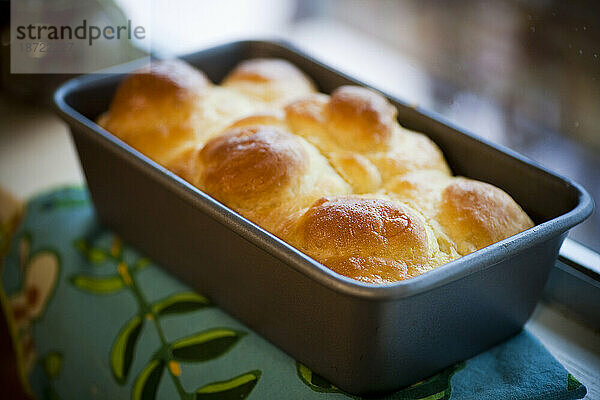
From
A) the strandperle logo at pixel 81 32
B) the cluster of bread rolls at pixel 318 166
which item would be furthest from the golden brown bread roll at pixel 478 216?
the strandperle logo at pixel 81 32

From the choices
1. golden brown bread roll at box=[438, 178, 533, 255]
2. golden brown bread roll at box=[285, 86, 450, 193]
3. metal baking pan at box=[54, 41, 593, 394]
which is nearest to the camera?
metal baking pan at box=[54, 41, 593, 394]

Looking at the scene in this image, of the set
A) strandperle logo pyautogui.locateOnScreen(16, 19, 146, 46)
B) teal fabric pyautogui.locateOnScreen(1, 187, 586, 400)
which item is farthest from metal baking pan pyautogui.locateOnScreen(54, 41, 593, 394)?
strandperle logo pyautogui.locateOnScreen(16, 19, 146, 46)

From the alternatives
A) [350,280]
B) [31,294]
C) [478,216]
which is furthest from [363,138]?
[31,294]

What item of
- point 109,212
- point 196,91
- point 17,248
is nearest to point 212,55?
point 196,91

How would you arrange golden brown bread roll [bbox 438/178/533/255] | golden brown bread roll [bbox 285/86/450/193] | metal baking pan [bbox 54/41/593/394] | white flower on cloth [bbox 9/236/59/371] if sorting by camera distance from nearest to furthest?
metal baking pan [bbox 54/41/593/394] < golden brown bread roll [bbox 438/178/533/255] < golden brown bread roll [bbox 285/86/450/193] < white flower on cloth [bbox 9/236/59/371]

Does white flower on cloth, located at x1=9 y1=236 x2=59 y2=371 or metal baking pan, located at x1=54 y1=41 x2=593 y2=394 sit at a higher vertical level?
metal baking pan, located at x1=54 y1=41 x2=593 y2=394

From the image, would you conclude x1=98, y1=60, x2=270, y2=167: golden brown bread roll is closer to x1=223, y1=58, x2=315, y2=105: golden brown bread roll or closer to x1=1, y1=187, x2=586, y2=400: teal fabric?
x1=223, y1=58, x2=315, y2=105: golden brown bread roll

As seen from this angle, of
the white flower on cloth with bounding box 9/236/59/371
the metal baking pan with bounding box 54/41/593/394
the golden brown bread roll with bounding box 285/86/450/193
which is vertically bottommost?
the white flower on cloth with bounding box 9/236/59/371
